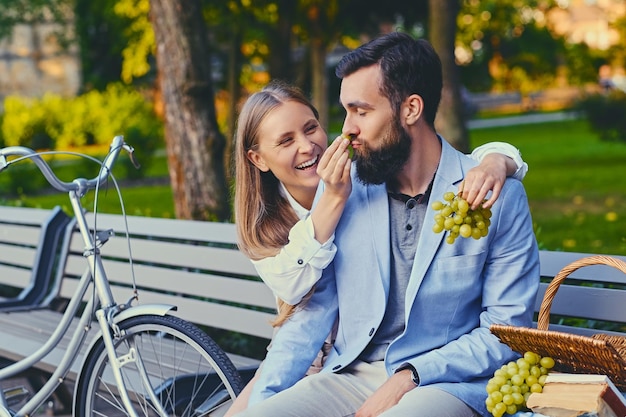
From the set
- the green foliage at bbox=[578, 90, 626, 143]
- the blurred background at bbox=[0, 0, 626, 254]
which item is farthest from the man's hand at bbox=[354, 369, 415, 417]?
the green foliage at bbox=[578, 90, 626, 143]

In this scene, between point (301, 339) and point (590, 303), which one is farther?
point (590, 303)

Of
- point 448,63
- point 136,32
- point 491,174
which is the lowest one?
point 491,174

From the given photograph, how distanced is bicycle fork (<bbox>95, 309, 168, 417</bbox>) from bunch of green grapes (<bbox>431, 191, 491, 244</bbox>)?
135 cm

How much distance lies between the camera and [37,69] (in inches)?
1224

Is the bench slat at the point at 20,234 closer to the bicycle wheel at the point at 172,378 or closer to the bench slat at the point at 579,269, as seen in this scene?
the bicycle wheel at the point at 172,378

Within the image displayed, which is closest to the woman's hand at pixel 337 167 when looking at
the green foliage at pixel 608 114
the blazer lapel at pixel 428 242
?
the blazer lapel at pixel 428 242

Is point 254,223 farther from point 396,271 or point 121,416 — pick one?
point 121,416

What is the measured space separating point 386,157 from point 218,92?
25.5m

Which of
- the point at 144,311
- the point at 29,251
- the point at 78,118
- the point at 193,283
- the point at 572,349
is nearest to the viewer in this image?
the point at 572,349

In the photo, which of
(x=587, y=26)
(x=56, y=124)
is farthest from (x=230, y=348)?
(x=587, y=26)

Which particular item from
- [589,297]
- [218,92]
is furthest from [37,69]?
[589,297]

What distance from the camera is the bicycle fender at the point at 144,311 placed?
3.55m

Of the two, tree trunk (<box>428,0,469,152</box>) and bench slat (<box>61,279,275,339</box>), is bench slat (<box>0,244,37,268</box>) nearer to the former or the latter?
bench slat (<box>61,279,275,339</box>)

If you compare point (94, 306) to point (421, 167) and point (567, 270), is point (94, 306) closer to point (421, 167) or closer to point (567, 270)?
point (421, 167)
